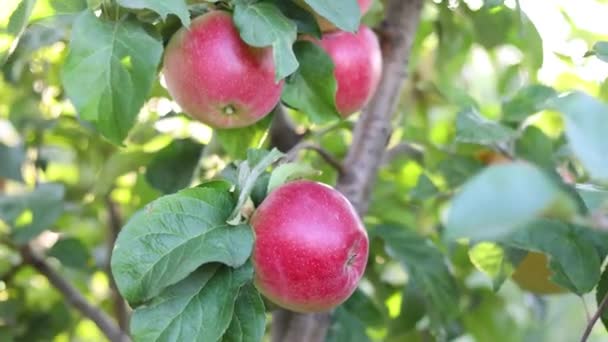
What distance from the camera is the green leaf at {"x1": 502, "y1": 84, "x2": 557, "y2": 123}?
1.19 metres

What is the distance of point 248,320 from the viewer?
85cm

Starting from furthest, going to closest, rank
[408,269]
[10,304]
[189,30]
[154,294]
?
[10,304] → [408,269] → [189,30] → [154,294]

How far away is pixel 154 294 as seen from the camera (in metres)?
0.82

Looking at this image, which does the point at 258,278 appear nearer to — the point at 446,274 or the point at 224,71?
the point at 224,71

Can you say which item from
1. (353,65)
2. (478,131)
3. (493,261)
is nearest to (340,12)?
(353,65)

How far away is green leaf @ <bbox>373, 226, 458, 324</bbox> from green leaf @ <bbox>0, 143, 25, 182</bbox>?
1.99 ft

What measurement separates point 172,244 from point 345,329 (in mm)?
454

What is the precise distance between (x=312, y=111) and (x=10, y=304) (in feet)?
2.38

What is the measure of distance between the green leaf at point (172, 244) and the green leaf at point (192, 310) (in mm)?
19

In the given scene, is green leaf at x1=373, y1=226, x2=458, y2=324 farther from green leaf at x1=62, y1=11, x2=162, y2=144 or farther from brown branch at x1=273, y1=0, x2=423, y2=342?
green leaf at x1=62, y1=11, x2=162, y2=144

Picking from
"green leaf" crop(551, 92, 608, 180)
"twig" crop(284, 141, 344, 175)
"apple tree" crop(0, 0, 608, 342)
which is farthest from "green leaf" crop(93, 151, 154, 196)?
"green leaf" crop(551, 92, 608, 180)

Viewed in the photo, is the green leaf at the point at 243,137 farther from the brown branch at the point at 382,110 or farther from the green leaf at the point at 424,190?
the green leaf at the point at 424,190

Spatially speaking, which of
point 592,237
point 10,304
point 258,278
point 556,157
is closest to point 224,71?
point 258,278

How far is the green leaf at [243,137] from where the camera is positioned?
42.6 inches
